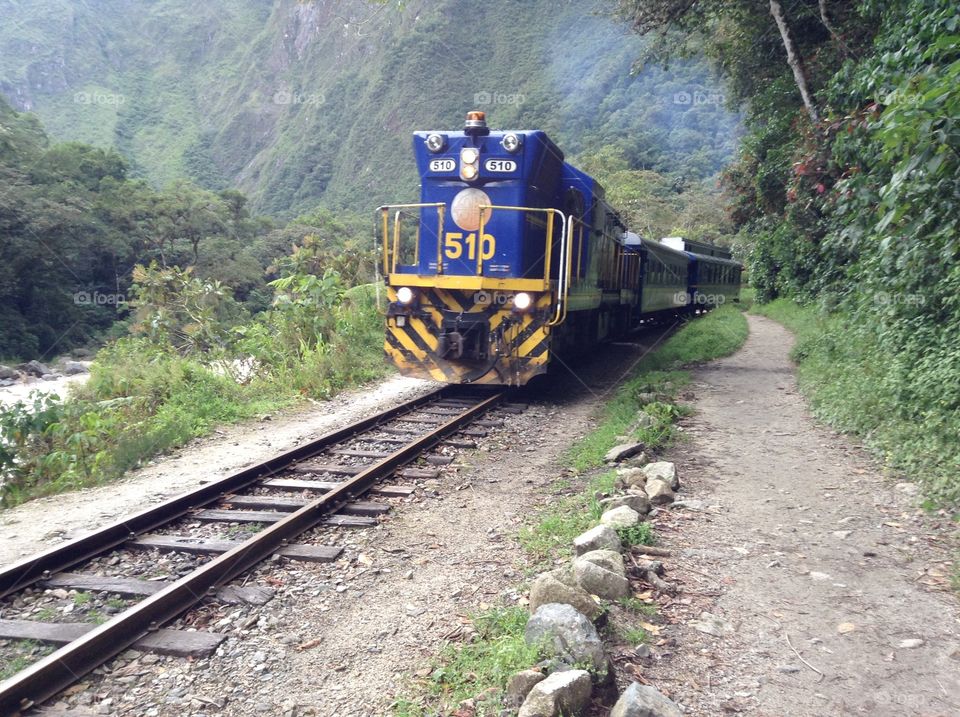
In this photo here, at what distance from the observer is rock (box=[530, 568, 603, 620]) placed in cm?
320

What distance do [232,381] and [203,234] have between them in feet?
112

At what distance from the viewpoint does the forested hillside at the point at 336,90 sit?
6319cm

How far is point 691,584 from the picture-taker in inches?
152

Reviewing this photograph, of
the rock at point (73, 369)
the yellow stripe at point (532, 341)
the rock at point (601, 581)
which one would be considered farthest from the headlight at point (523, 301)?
the rock at point (73, 369)

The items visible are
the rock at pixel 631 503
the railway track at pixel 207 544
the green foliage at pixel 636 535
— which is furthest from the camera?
the rock at pixel 631 503

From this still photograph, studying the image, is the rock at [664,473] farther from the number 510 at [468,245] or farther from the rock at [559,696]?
the number 510 at [468,245]

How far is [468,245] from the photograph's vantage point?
9.34 metres

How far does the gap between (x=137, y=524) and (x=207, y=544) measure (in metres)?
0.67

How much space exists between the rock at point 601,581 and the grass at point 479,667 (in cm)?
39

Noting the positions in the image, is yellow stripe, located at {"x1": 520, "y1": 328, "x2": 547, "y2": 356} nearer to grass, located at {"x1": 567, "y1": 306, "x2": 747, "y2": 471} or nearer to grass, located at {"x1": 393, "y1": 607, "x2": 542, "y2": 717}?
grass, located at {"x1": 567, "y1": 306, "x2": 747, "y2": 471}

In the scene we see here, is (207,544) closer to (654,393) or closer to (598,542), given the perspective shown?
(598,542)

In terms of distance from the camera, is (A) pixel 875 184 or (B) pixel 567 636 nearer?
(B) pixel 567 636

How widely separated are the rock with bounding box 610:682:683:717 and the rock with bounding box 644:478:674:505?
2.69 metres

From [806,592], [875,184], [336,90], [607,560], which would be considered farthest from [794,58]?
[336,90]
